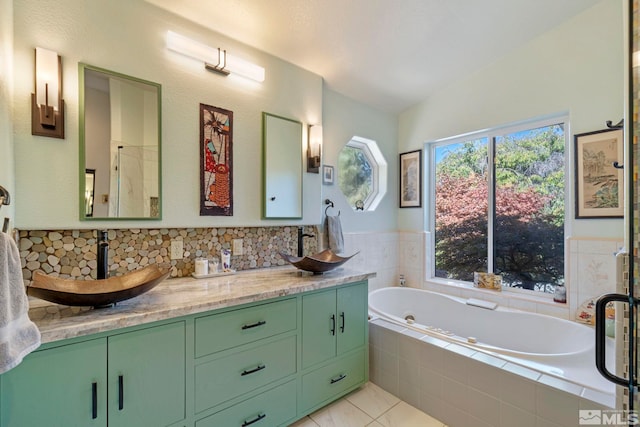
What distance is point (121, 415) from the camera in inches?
46.8

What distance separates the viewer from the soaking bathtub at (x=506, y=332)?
5.48ft

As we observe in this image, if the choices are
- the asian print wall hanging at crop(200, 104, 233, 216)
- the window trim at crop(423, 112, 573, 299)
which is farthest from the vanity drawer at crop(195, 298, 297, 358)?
the window trim at crop(423, 112, 573, 299)

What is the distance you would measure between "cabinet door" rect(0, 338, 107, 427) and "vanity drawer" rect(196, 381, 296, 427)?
0.48 m

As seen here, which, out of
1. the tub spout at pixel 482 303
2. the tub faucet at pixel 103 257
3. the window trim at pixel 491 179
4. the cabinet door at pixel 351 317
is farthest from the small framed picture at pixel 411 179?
the tub faucet at pixel 103 257

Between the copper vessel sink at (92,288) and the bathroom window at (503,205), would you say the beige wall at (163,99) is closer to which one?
the copper vessel sink at (92,288)

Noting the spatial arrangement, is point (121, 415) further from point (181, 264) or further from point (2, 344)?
point (181, 264)

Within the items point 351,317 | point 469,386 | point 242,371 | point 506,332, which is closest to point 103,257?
point 242,371

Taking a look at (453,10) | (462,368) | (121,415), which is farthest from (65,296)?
(453,10)

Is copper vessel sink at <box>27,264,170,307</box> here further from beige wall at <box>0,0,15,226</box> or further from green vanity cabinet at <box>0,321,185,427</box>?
beige wall at <box>0,0,15,226</box>

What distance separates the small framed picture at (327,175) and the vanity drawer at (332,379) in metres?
1.50

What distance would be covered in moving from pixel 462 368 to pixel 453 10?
7.94 feet

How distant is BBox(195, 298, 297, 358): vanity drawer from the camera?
4.58 ft

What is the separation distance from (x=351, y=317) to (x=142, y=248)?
1.45 metres

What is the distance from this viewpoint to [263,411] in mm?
1593
